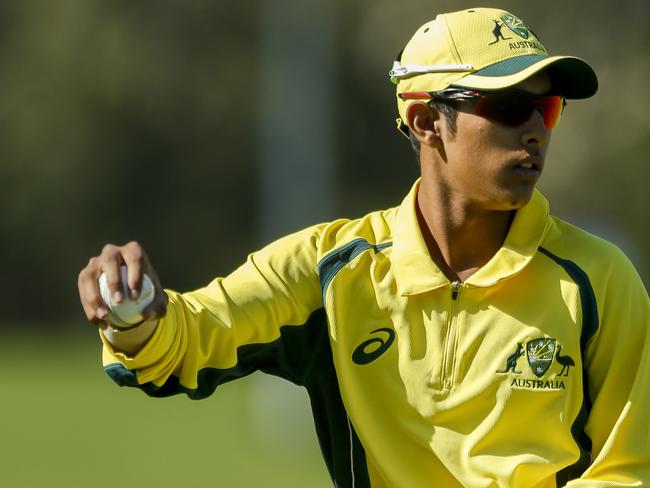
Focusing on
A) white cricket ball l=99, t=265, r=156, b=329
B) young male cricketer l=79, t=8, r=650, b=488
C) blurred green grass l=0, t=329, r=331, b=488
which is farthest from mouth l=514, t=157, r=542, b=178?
blurred green grass l=0, t=329, r=331, b=488

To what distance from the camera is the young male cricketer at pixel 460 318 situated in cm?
455

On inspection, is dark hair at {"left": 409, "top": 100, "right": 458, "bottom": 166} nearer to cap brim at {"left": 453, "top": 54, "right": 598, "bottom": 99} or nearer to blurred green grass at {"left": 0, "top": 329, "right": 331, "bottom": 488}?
cap brim at {"left": 453, "top": 54, "right": 598, "bottom": 99}

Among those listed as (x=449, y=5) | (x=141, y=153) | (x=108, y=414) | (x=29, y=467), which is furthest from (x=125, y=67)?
(x=29, y=467)

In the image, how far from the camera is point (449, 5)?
83.9 ft

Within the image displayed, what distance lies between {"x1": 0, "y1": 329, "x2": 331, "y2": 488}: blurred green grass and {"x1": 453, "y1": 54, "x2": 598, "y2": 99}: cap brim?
7788mm

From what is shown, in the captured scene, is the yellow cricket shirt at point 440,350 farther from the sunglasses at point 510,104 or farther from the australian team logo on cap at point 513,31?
the australian team logo on cap at point 513,31

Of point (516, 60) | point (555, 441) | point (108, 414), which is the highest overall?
point (516, 60)

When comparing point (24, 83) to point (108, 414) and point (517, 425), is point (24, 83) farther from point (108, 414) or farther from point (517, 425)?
point (517, 425)

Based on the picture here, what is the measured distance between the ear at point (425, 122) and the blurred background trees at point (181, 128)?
66.0 ft

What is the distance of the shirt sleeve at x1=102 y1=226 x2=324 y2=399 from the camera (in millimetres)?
4680

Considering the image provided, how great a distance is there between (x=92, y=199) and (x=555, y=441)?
23393mm

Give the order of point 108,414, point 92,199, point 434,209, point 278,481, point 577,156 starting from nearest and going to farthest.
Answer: point 434,209 → point 278,481 → point 108,414 → point 577,156 → point 92,199

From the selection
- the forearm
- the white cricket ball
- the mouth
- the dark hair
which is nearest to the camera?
the white cricket ball

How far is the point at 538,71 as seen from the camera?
178 inches
